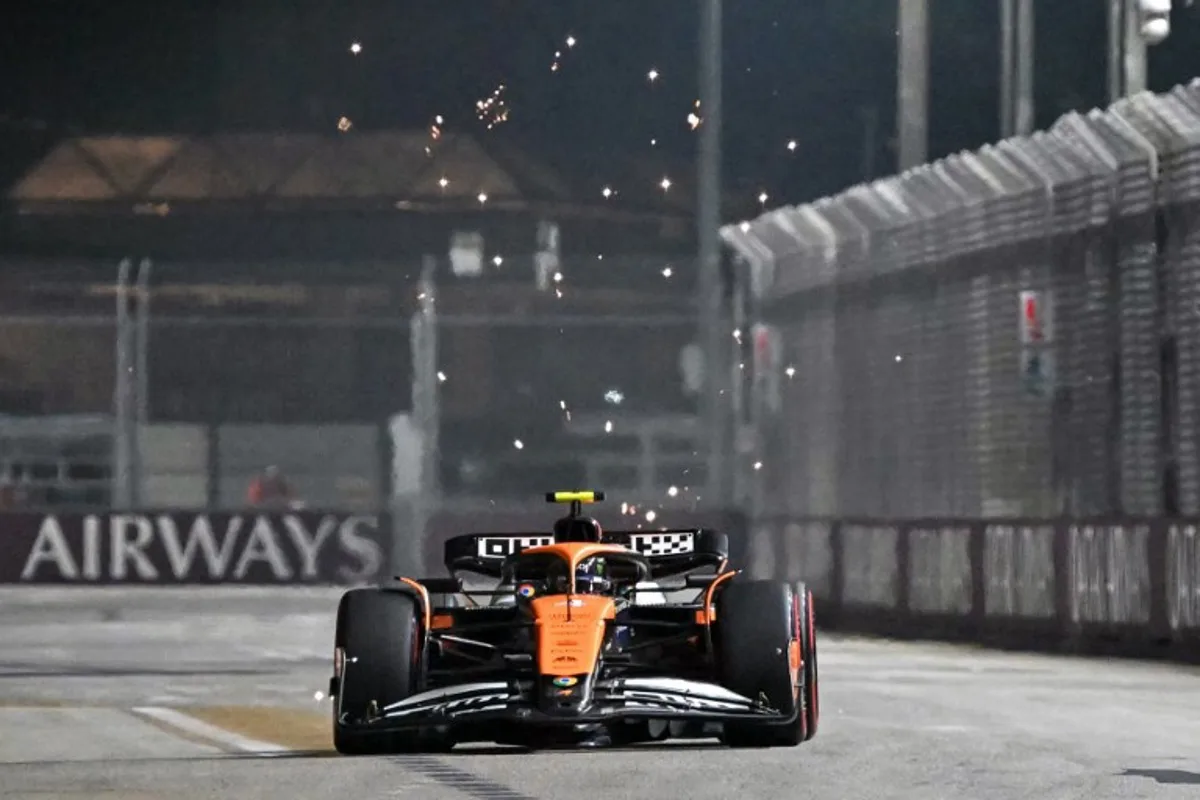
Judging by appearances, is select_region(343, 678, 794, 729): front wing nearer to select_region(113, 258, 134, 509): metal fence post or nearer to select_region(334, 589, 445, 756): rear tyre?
select_region(334, 589, 445, 756): rear tyre

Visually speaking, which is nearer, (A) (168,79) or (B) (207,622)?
(B) (207,622)

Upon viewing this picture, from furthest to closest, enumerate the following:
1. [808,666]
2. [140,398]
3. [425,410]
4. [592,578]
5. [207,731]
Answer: [425,410] → [140,398] → [207,731] → [592,578] → [808,666]

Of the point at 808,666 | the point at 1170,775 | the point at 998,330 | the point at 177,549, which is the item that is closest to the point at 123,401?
the point at 177,549

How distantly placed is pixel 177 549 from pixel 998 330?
13.2m

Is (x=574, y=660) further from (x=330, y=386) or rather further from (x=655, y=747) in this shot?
(x=330, y=386)

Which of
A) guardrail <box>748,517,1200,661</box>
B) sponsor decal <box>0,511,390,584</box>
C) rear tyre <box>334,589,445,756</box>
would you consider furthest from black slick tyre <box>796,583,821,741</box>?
sponsor decal <box>0,511,390,584</box>

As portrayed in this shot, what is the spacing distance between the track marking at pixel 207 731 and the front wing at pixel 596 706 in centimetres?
103

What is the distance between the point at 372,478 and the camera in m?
41.0

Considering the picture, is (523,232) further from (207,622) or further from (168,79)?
(207,622)

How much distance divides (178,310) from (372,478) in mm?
3252

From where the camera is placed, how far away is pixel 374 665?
45.7 feet

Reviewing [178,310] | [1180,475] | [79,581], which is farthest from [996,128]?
[1180,475]

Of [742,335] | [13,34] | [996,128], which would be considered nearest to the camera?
[742,335]

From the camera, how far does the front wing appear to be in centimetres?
1346
